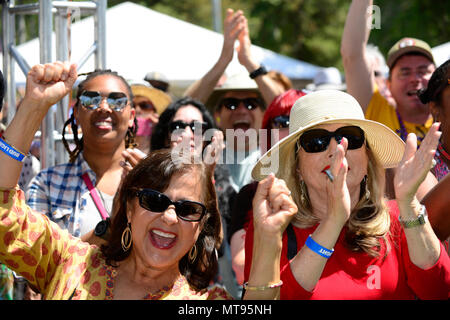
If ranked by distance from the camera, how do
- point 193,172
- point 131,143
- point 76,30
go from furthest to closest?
point 76,30 → point 131,143 → point 193,172

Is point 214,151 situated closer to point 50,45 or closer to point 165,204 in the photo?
point 165,204

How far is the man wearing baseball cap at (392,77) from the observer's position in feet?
12.3

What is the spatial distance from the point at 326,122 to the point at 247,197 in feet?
3.31

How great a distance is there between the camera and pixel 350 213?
99.5 inches

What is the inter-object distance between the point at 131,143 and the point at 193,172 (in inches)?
54.5

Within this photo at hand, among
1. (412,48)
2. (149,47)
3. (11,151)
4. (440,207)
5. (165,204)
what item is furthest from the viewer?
(149,47)

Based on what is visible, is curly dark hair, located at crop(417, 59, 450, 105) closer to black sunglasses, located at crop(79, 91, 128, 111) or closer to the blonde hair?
the blonde hair

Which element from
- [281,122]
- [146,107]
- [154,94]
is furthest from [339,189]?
[154,94]

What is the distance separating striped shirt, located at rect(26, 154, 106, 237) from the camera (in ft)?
10.5

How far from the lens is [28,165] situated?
414 centimetres

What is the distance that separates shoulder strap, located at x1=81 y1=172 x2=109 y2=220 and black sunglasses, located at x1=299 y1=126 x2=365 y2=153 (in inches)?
47.4

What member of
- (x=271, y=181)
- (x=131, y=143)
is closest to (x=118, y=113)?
(x=131, y=143)
